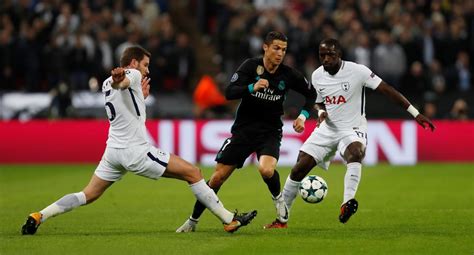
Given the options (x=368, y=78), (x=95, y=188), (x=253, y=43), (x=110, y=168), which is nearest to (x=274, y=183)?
(x=368, y=78)

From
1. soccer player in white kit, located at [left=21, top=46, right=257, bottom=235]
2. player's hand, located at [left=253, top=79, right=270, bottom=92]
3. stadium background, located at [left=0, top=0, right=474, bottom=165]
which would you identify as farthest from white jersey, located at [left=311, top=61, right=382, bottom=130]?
stadium background, located at [left=0, top=0, right=474, bottom=165]

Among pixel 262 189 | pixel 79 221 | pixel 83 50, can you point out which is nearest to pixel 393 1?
pixel 83 50

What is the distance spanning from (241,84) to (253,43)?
1413cm

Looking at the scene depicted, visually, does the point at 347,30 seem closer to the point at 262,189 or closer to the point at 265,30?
the point at 265,30

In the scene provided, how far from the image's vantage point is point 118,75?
10430 millimetres

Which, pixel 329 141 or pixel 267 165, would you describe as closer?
pixel 267 165

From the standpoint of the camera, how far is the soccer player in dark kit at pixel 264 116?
1159cm

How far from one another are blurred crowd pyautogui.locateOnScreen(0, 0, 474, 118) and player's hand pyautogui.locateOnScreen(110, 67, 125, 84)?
47.2 ft

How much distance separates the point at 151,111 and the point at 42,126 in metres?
2.92

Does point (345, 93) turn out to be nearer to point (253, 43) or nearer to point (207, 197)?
point (207, 197)

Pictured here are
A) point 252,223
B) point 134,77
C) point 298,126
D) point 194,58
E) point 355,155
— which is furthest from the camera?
point 194,58

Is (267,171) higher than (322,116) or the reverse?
the reverse

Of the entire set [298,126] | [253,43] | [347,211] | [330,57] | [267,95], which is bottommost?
[347,211]

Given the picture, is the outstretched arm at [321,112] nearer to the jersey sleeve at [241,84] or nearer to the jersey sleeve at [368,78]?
the jersey sleeve at [368,78]
